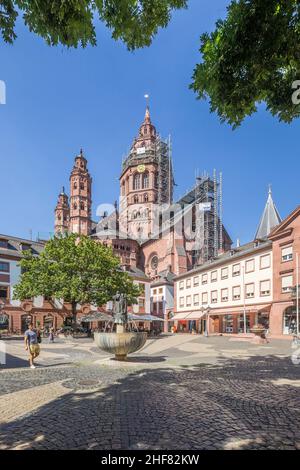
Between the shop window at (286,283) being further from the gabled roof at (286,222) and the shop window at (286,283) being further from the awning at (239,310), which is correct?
the gabled roof at (286,222)

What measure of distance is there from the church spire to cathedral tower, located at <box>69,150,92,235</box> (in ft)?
141

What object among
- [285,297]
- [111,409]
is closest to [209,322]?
[285,297]

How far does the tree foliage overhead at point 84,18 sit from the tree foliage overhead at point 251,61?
887 mm

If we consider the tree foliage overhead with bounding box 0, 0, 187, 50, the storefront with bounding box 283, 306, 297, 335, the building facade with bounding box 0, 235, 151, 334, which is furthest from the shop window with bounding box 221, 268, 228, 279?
the tree foliage overhead with bounding box 0, 0, 187, 50

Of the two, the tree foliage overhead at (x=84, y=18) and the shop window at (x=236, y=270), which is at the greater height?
the tree foliage overhead at (x=84, y=18)

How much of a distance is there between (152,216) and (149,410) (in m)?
76.8

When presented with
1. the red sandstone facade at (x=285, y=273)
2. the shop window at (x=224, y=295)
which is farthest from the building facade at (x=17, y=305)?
the red sandstone facade at (x=285, y=273)

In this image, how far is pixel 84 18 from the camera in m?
4.54

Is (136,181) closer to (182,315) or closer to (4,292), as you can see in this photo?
(182,315)

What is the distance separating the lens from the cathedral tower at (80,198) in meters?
81.9

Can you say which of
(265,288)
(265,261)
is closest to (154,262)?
(265,261)

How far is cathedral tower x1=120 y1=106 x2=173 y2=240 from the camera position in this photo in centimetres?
8338

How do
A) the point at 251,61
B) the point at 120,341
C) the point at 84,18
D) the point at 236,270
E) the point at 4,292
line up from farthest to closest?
the point at 236,270, the point at 4,292, the point at 120,341, the point at 251,61, the point at 84,18
